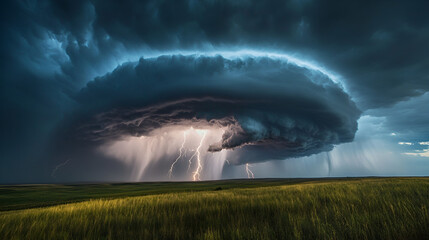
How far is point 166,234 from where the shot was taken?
174 inches

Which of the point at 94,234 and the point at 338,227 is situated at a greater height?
the point at 338,227

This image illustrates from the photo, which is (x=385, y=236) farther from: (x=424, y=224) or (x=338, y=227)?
(x=424, y=224)

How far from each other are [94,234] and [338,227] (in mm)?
5359

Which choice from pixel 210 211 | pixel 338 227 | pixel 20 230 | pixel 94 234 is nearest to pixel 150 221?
pixel 94 234

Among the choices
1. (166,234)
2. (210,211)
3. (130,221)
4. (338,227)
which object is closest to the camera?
(338,227)

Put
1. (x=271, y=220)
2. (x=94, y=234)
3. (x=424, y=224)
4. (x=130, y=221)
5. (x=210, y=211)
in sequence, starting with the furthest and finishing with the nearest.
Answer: (x=210, y=211), (x=130, y=221), (x=271, y=220), (x=94, y=234), (x=424, y=224)

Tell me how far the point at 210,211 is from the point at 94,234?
3336 millimetres

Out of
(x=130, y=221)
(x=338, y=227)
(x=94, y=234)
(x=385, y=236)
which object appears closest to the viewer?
(x=385, y=236)

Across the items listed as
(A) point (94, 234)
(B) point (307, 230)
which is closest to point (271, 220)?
(B) point (307, 230)

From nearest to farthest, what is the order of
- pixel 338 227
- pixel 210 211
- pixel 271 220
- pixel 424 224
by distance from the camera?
1. pixel 424 224
2. pixel 338 227
3. pixel 271 220
4. pixel 210 211

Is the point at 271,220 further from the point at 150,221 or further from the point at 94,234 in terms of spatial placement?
the point at 94,234

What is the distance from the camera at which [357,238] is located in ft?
11.2

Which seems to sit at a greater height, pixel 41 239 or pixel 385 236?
pixel 385 236

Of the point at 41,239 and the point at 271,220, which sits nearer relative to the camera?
the point at 41,239
